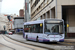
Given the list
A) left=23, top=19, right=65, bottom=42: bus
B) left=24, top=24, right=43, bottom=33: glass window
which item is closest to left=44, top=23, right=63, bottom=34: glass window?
left=23, top=19, right=65, bottom=42: bus

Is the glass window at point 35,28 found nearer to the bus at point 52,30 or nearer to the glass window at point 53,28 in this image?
the bus at point 52,30

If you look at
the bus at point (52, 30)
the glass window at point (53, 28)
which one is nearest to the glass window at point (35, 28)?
the bus at point (52, 30)

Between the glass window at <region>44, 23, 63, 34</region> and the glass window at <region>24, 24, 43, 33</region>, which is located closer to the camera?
the glass window at <region>44, 23, 63, 34</region>

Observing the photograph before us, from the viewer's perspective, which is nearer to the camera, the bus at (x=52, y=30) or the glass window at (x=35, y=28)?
the bus at (x=52, y=30)

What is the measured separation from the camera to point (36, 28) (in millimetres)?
22812

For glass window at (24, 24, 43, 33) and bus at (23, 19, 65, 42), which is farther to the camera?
glass window at (24, 24, 43, 33)

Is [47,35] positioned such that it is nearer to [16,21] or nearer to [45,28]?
[45,28]

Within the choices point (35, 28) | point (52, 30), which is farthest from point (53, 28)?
point (35, 28)

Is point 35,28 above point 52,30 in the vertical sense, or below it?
above

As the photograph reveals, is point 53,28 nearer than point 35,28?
Yes

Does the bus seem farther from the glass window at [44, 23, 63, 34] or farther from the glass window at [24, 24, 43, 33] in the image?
the glass window at [24, 24, 43, 33]

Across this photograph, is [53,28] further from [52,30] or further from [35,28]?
[35,28]

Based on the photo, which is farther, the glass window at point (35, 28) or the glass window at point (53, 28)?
the glass window at point (35, 28)

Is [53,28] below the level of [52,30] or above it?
above
